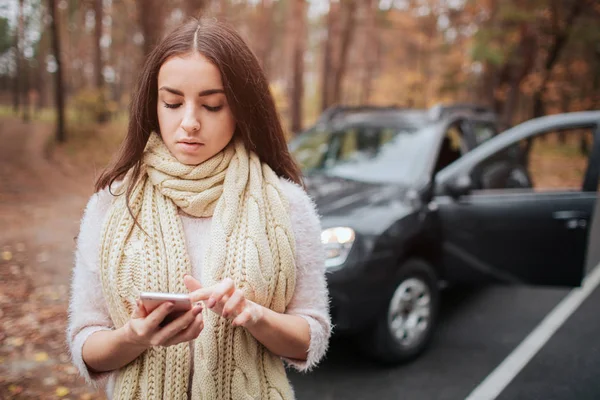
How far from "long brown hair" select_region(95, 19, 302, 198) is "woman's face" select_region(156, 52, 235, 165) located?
3 centimetres

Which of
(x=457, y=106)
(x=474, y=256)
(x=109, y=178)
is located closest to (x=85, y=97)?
(x=457, y=106)

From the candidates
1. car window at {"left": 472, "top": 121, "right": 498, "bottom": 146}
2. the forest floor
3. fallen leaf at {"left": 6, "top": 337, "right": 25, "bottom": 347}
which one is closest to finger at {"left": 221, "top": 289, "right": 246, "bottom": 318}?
the forest floor

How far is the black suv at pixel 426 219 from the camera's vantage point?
3.38 metres

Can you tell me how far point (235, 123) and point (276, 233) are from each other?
0.35 m

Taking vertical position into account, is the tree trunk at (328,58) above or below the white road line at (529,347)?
above

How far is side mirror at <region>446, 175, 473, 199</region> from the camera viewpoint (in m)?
3.90

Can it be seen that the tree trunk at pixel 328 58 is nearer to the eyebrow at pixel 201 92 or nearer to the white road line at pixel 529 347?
the white road line at pixel 529 347

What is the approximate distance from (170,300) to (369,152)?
144 inches

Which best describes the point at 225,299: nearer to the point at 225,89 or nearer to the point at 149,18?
the point at 225,89

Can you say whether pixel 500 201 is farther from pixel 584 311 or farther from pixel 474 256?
pixel 584 311

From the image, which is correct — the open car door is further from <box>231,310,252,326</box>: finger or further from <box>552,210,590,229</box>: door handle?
<box>231,310,252,326</box>: finger

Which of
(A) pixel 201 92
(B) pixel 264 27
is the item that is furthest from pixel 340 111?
(B) pixel 264 27

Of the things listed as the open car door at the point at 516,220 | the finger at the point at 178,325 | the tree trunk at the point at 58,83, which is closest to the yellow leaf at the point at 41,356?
the finger at the point at 178,325

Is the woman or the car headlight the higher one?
the woman
